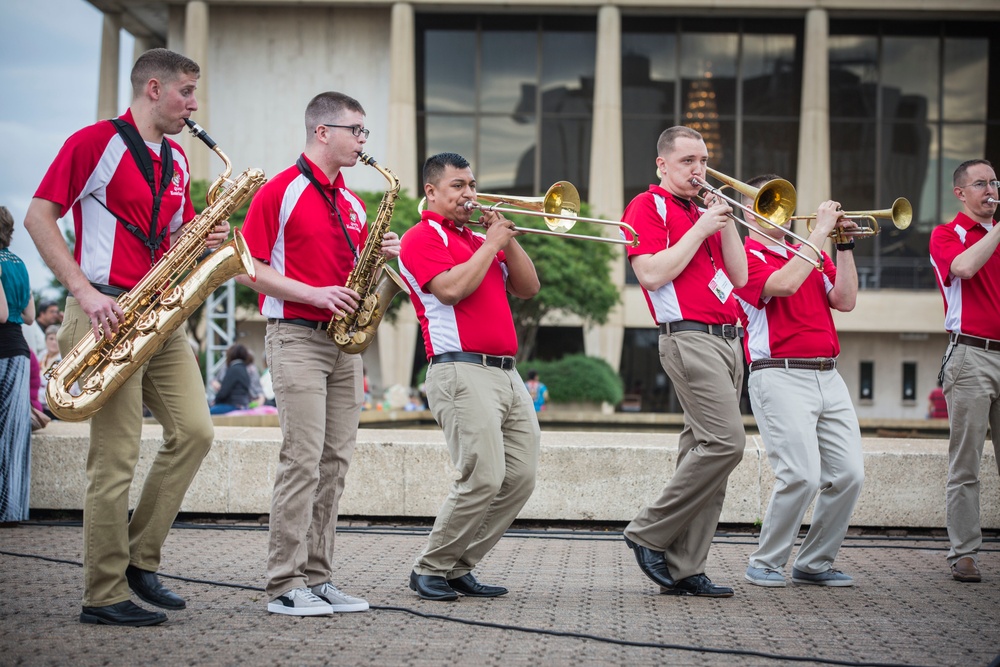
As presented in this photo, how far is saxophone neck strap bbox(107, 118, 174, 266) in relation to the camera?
520 cm

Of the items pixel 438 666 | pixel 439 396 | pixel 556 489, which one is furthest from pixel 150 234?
pixel 556 489

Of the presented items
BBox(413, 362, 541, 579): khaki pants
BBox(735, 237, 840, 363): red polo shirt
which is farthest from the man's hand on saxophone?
BBox(735, 237, 840, 363): red polo shirt

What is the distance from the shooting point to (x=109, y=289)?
5172 mm

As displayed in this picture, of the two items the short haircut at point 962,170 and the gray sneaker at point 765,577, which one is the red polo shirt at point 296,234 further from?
the short haircut at point 962,170

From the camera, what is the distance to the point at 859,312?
4031 centimetres

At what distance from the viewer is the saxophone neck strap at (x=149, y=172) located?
5.20 m

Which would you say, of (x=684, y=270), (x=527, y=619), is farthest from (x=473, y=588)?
(x=684, y=270)

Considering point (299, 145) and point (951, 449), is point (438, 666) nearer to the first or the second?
point (951, 449)

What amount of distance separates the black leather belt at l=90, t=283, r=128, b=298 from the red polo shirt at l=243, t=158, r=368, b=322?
67 centimetres

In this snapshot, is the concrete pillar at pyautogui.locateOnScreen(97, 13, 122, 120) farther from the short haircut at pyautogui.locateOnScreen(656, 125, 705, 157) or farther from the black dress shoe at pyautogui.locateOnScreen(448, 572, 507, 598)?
the black dress shoe at pyautogui.locateOnScreen(448, 572, 507, 598)

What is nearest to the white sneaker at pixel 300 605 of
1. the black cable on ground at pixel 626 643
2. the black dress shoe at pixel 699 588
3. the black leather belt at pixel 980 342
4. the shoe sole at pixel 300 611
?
the shoe sole at pixel 300 611

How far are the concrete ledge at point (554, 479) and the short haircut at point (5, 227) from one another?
1.63 metres

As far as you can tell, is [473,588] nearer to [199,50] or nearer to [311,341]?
[311,341]

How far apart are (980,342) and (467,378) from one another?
3.42 m
